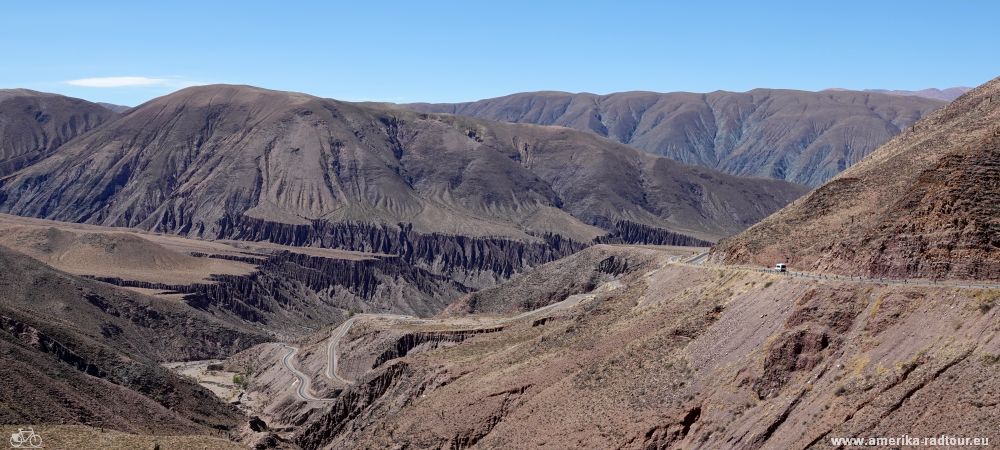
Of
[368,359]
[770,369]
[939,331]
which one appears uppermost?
[939,331]

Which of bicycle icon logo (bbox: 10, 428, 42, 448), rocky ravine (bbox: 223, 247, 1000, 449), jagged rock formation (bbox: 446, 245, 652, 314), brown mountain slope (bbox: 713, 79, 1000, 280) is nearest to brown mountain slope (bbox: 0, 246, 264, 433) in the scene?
bicycle icon logo (bbox: 10, 428, 42, 448)

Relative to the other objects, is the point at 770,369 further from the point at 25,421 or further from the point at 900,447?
the point at 25,421

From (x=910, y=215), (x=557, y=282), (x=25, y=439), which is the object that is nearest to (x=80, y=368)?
(x=25, y=439)

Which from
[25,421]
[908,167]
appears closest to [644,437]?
[908,167]

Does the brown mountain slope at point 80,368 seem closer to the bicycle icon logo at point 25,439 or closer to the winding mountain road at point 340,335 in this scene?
the winding mountain road at point 340,335

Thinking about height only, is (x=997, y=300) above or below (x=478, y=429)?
above

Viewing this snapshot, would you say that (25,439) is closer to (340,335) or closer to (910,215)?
(910,215)
